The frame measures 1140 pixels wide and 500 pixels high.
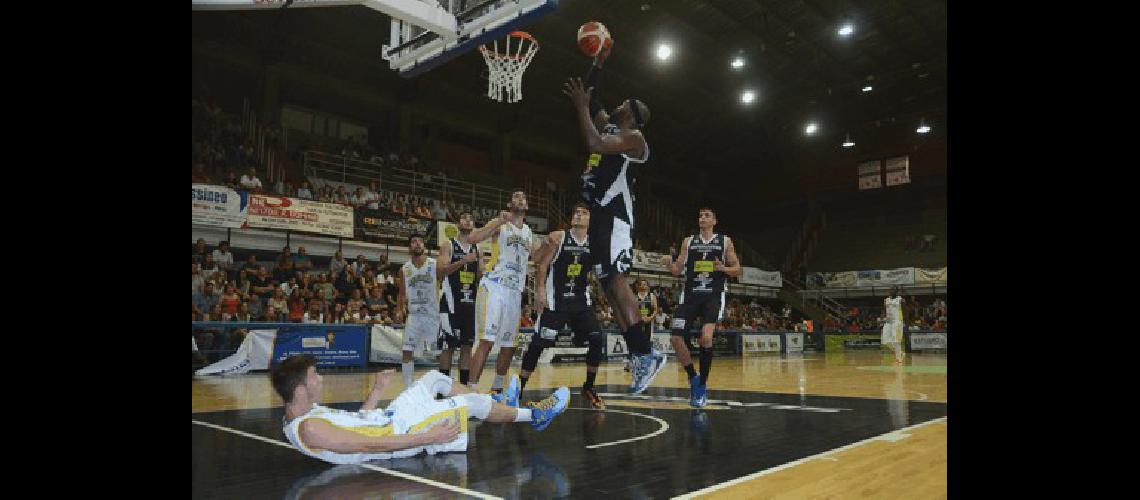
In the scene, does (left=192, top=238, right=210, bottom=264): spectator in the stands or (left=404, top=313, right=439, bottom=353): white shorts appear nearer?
(left=404, top=313, right=439, bottom=353): white shorts

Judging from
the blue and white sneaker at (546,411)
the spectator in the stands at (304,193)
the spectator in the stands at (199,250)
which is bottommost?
the blue and white sneaker at (546,411)

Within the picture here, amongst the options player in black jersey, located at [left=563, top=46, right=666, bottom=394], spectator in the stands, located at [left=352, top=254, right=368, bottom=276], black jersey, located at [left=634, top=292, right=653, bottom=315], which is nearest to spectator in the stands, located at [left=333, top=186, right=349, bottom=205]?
spectator in the stands, located at [left=352, top=254, right=368, bottom=276]

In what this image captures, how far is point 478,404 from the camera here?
4449 millimetres

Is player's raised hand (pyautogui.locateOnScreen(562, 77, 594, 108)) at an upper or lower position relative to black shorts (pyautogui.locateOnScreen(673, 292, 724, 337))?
upper

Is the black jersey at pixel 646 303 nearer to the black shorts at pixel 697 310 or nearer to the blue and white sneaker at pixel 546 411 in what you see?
the black shorts at pixel 697 310

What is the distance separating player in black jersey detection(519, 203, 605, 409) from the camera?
6.91m

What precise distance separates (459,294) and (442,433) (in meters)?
4.78

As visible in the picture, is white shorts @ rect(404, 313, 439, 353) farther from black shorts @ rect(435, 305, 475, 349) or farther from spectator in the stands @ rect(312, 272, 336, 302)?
spectator in the stands @ rect(312, 272, 336, 302)

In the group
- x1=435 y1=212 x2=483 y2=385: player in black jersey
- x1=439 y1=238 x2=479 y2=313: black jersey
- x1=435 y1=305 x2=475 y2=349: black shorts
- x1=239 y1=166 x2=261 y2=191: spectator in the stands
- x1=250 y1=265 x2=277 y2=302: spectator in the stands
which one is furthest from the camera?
x1=239 y1=166 x2=261 y2=191: spectator in the stands

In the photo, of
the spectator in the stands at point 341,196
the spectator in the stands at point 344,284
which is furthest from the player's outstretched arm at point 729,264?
the spectator in the stands at point 341,196

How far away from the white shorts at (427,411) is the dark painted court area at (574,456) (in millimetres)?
82

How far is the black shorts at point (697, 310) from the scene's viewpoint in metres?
7.50

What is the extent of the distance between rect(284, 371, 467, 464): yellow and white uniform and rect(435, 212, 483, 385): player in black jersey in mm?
4131
